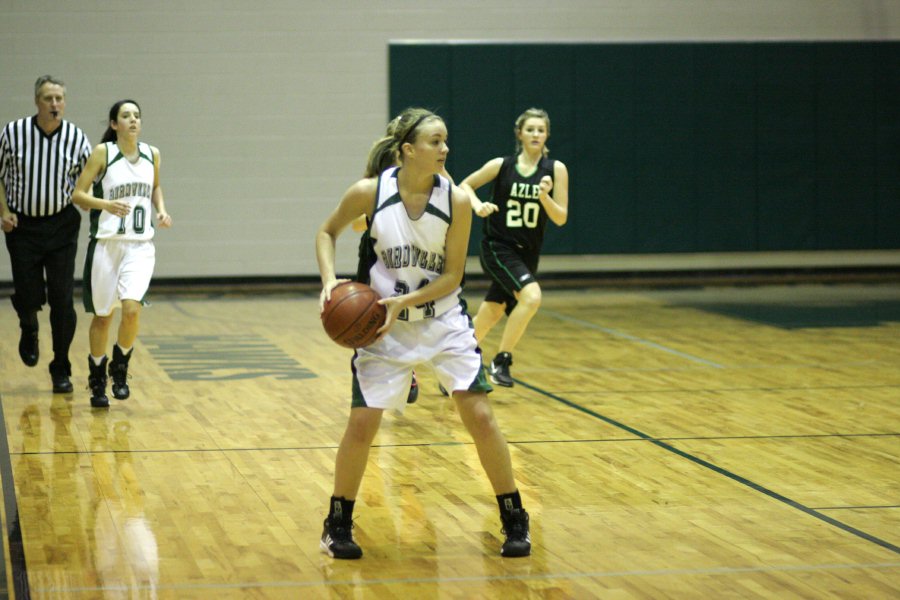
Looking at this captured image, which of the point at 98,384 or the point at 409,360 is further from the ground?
the point at 409,360

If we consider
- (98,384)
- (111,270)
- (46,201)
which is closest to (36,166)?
(46,201)

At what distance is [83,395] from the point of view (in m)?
7.77

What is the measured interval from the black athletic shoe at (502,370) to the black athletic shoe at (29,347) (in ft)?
8.97

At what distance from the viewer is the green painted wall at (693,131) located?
14.4 meters

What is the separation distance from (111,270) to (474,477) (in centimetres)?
265

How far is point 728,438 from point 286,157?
839 centimetres

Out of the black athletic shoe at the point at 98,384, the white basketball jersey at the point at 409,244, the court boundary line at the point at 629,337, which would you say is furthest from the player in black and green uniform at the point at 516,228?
the white basketball jersey at the point at 409,244

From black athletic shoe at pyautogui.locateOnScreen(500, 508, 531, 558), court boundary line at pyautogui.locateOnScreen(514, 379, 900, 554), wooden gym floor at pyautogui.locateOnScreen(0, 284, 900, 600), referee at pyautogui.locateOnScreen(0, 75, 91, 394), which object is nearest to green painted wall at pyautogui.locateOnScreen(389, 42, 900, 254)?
wooden gym floor at pyautogui.locateOnScreen(0, 284, 900, 600)

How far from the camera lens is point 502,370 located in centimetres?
814

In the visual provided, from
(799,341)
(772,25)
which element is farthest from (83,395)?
(772,25)

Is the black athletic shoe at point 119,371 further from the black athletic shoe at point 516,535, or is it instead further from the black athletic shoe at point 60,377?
the black athletic shoe at point 516,535

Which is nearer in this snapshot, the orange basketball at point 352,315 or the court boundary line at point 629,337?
the orange basketball at point 352,315

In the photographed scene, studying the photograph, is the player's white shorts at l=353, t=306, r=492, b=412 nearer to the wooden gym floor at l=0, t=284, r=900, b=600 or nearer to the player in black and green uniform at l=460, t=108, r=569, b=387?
the wooden gym floor at l=0, t=284, r=900, b=600

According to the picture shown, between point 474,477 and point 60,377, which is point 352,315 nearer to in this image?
point 474,477
